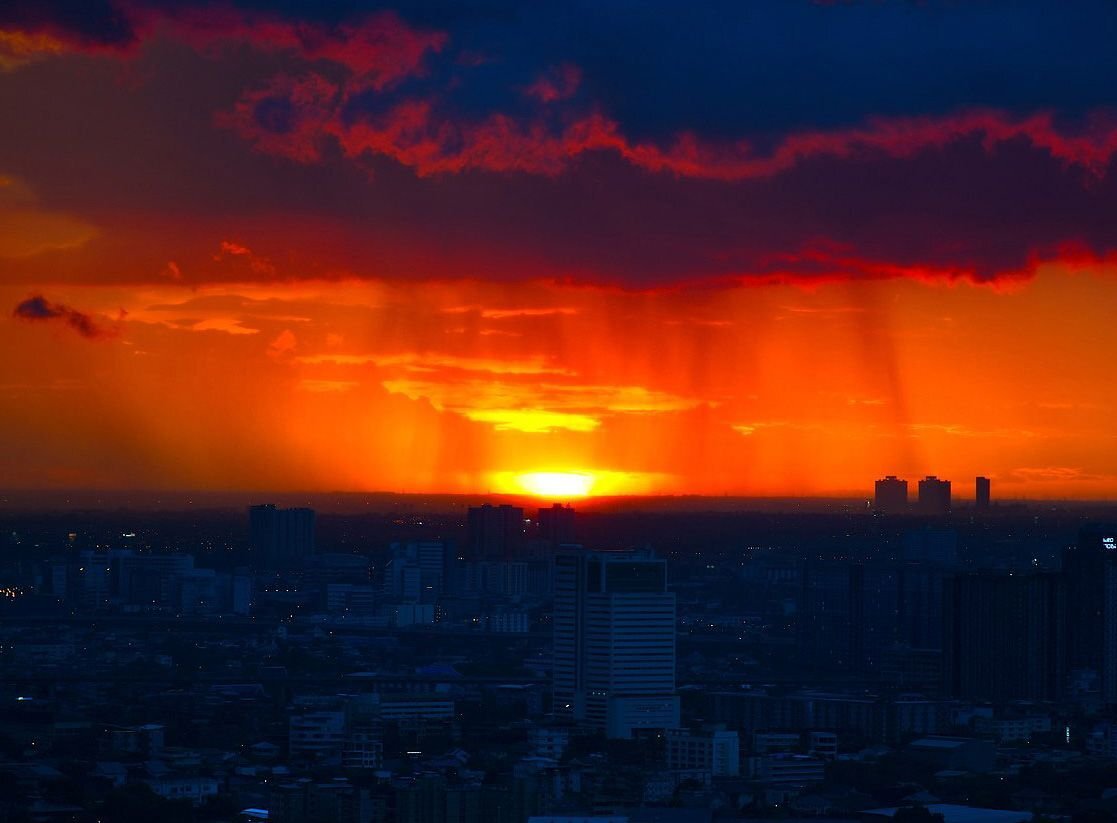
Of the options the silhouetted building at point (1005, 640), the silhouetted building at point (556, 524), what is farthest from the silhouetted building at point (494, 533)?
the silhouetted building at point (1005, 640)

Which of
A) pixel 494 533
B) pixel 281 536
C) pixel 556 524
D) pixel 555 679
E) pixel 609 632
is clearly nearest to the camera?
pixel 609 632

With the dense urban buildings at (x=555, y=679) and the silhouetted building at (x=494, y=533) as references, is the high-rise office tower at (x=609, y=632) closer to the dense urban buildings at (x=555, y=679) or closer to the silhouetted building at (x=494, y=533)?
the dense urban buildings at (x=555, y=679)

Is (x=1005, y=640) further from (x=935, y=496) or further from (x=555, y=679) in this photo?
(x=935, y=496)

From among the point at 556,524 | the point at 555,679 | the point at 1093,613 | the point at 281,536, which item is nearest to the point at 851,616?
the point at 1093,613

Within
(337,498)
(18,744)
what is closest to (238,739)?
(18,744)

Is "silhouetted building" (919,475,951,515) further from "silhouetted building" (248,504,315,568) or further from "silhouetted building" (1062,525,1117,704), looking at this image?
"silhouetted building" (1062,525,1117,704)

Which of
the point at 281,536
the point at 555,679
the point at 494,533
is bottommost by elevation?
the point at 555,679
